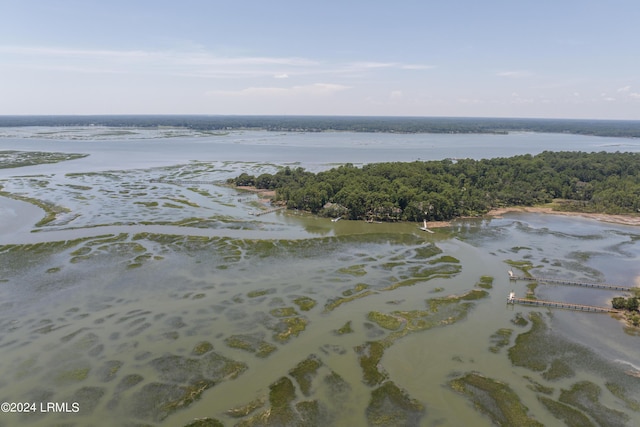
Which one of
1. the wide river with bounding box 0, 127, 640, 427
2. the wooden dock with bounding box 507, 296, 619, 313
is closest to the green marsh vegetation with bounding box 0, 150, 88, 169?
the wide river with bounding box 0, 127, 640, 427

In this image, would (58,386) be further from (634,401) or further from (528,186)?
(528,186)

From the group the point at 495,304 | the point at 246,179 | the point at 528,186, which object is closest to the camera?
the point at 495,304

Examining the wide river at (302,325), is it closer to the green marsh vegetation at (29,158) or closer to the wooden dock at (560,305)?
the wooden dock at (560,305)

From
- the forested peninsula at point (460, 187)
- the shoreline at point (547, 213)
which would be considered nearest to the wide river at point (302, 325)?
the shoreline at point (547, 213)

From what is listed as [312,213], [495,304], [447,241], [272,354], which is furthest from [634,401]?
[312,213]

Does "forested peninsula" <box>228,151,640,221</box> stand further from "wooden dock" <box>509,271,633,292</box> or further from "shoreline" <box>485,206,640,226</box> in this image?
"wooden dock" <box>509,271,633,292</box>
